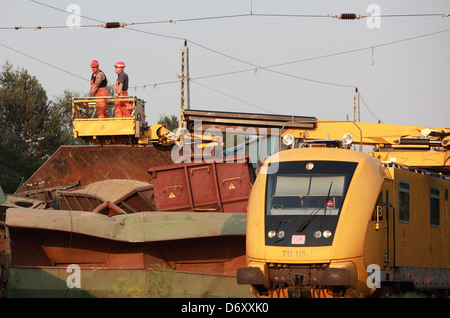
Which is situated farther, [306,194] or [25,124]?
[25,124]

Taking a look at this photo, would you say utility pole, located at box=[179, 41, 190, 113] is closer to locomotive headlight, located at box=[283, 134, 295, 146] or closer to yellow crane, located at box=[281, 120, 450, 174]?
yellow crane, located at box=[281, 120, 450, 174]

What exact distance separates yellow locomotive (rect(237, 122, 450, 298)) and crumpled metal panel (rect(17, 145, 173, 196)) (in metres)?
8.86

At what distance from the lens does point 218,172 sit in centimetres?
1884

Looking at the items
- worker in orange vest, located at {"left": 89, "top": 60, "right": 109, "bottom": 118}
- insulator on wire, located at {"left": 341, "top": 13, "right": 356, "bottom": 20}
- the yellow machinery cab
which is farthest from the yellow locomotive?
insulator on wire, located at {"left": 341, "top": 13, "right": 356, "bottom": 20}

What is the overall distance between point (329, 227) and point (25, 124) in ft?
159

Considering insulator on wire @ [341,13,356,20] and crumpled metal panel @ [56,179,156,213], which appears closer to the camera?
crumpled metal panel @ [56,179,156,213]

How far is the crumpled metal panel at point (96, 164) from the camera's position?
2220 cm

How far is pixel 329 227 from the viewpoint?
12.6 metres

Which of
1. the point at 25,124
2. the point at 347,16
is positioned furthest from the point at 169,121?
the point at 347,16

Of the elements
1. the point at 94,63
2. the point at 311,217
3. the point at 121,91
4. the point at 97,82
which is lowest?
the point at 311,217

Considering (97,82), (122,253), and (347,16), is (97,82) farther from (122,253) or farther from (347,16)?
(347,16)

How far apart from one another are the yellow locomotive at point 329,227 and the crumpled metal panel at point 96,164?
886 cm

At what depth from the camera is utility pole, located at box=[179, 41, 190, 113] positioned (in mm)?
30172
